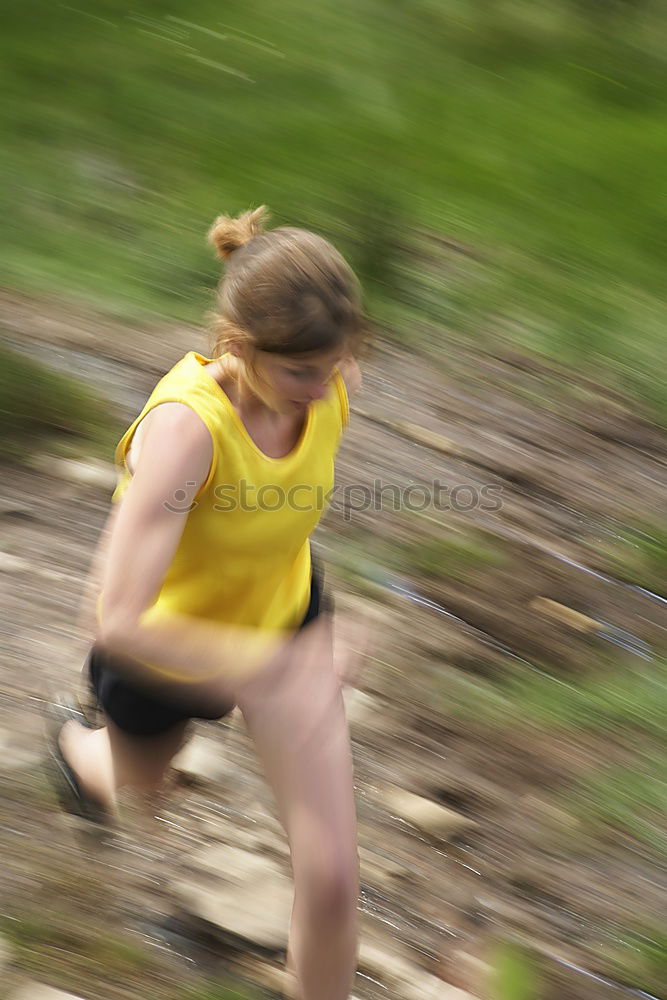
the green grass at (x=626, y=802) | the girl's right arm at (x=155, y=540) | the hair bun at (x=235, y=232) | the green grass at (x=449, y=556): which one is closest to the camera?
the girl's right arm at (x=155, y=540)

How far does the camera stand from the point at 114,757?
2490 mm

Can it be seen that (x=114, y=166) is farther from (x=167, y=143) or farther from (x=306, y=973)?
(x=306, y=973)

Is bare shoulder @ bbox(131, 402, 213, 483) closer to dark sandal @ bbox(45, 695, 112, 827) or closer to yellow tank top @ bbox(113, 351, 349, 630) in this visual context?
yellow tank top @ bbox(113, 351, 349, 630)

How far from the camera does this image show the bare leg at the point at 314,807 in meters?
2.03


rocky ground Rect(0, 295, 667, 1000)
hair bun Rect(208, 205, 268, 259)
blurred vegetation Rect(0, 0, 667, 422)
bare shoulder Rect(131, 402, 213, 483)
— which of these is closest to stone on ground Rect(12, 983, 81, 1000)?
rocky ground Rect(0, 295, 667, 1000)

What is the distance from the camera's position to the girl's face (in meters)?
2.00

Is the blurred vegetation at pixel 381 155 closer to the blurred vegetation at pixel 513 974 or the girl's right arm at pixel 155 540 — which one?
the blurred vegetation at pixel 513 974

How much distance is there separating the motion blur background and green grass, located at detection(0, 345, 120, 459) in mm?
11

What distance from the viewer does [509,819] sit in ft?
9.37

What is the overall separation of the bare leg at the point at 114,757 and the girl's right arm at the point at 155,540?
44 cm

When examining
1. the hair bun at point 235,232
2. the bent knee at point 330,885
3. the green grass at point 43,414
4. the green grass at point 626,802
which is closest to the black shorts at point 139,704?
the bent knee at point 330,885

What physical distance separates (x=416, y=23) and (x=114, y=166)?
252cm

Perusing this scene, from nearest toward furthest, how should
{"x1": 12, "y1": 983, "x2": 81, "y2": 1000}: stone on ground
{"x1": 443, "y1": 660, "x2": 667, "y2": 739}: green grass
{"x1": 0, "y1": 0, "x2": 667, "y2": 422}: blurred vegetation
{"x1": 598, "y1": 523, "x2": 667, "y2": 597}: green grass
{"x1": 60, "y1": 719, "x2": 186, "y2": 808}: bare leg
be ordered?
{"x1": 12, "y1": 983, "x2": 81, "y2": 1000}: stone on ground
{"x1": 60, "y1": 719, "x2": 186, "y2": 808}: bare leg
{"x1": 443, "y1": 660, "x2": 667, "y2": 739}: green grass
{"x1": 598, "y1": 523, "x2": 667, "y2": 597}: green grass
{"x1": 0, "y1": 0, "x2": 667, "y2": 422}: blurred vegetation

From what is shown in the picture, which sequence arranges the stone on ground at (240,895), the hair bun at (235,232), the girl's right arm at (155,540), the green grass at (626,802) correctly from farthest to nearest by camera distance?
the green grass at (626,802) < the stone on ground at (240,895) < the hair bun at (235,232) < the girl's right arm at (155,540)
